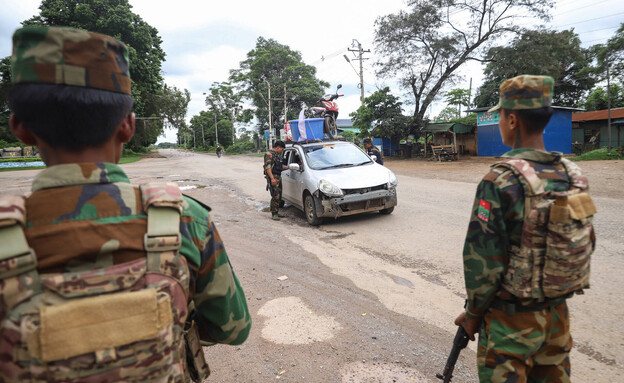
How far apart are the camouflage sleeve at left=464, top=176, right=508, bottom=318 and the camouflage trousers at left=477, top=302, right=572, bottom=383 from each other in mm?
119

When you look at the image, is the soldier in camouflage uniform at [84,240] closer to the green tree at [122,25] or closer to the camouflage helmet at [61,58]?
the camouflage helmet at [61,58]

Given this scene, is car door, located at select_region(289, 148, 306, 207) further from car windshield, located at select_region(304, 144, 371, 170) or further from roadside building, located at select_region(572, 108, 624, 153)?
roadside building, located at select_region(572, 108, 624, 153)

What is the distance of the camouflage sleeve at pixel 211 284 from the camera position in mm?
1228

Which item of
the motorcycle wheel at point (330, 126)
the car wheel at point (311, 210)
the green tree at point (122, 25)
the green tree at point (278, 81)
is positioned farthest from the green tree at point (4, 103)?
the car wheel at point (311, 210)

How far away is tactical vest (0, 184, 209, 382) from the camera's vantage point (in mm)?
915

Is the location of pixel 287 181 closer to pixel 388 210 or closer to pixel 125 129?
pixel 388 210

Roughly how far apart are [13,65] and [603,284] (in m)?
5.05

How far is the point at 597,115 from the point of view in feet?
76.2

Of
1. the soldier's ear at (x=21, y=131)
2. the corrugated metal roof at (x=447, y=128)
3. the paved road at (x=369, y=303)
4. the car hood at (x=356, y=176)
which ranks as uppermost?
the corrugated metal roof at (x=447, y=128)

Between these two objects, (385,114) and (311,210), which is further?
(385,114)

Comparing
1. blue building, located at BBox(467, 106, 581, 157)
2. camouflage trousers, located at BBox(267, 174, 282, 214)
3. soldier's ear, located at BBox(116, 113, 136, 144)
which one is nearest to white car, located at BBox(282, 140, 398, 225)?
camouflage trousers, located at BBox(267, 174, 282, 214)

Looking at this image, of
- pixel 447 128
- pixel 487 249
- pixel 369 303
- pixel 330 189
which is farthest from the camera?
pixel 447 128

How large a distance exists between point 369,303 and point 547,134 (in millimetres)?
22908

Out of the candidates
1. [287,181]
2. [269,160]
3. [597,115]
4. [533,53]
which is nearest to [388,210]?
[287,181]
